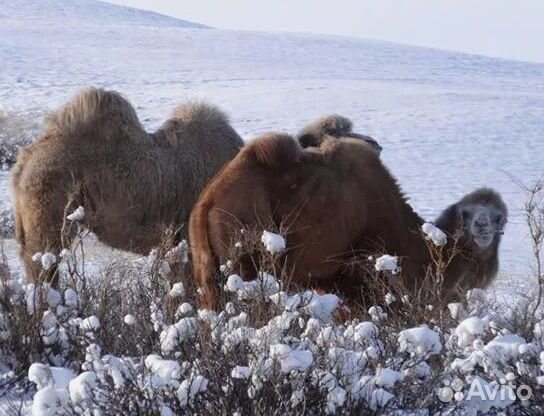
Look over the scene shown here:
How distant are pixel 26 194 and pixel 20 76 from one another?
2754 centimetres

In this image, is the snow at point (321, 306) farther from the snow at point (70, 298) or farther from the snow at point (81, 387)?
the snow at point (81, 387)

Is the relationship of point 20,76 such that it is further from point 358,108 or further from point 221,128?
point 221,128

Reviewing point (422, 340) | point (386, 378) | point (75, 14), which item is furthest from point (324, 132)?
point (75, 14)

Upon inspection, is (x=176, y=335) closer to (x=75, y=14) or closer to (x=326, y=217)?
(x=326, y=217)

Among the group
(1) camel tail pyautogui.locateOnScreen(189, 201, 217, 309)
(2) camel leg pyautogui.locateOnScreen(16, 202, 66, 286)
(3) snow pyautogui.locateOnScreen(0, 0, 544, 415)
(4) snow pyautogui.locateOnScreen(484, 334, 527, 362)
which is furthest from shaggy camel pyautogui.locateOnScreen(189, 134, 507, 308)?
(4) snow pyautogui.locateOnScreen(484, 334, 527, 362)

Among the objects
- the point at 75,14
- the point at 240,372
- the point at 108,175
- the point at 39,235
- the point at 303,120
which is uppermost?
the point at 240,372

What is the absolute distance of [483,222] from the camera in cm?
706

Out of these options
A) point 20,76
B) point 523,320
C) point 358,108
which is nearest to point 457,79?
point 358,108

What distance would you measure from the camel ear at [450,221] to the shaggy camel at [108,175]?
192 cm

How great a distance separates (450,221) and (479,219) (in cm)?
39

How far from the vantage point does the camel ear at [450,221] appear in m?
7.37

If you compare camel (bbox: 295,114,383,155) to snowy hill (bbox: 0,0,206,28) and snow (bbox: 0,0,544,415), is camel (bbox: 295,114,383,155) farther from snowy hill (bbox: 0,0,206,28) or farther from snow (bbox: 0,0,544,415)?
snowy hill (bbox: 0,0,206,28)

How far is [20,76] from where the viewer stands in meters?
34.2

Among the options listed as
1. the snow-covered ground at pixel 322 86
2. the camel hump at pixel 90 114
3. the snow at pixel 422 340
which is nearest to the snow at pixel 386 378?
the snow at pixel 422 340
